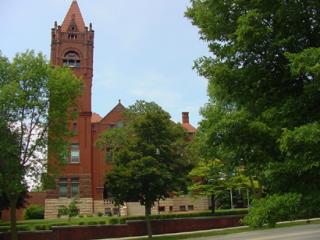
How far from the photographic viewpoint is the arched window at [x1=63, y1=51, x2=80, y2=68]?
62.0 m

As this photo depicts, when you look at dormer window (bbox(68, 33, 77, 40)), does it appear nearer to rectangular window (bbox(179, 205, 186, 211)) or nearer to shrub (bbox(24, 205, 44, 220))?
shrub (bbox(24, 205, 44, 220))

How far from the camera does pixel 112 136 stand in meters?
50.1

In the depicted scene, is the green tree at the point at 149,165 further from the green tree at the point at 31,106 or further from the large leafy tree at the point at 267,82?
the large leafy tree at the point at 267,82

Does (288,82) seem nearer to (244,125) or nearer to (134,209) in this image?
(244,125)

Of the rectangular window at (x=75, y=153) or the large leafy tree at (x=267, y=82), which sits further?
the rectangular window at (x=75, y=153)

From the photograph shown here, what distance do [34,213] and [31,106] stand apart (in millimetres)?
31179

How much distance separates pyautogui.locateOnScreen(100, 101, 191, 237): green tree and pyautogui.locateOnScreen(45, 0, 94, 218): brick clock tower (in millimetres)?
24010

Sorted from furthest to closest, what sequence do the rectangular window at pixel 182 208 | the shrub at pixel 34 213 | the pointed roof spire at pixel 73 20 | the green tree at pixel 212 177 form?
the rectangular window at pixel 182 208 < the pointed roof spire at pixel 73 20 < the shrub at pixel 34 213 < the green tree at pixel 212 177

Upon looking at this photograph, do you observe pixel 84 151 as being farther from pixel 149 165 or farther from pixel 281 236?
pixel 281 236

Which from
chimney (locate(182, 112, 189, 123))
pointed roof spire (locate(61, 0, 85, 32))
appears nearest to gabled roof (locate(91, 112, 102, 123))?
pointed roof spire (locate(61, 0, 85, 32))

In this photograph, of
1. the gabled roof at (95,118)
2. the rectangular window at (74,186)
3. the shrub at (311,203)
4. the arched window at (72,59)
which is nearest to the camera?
the shrub at (311,203)

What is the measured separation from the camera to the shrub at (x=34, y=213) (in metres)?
59.4

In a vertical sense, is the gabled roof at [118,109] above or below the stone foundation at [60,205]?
above

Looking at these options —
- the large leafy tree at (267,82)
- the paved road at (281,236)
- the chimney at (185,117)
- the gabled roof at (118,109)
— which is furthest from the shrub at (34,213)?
the large leafy tree at (267,82)
